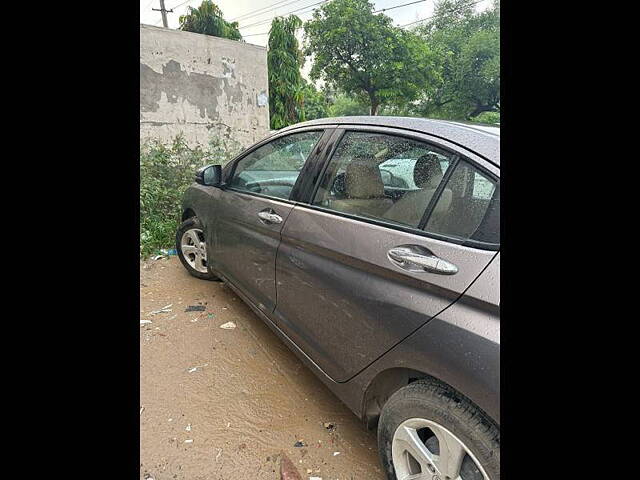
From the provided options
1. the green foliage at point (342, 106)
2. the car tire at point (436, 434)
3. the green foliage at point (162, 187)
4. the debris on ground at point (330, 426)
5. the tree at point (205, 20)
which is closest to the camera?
the car tire at point (436, 434)

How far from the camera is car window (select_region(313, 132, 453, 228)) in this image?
5.11 ft

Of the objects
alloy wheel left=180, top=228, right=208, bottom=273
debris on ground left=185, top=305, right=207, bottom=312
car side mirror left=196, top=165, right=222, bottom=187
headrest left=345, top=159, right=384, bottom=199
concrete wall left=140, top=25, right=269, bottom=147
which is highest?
concrete wall left=140, top=25, right=269, bottom=147

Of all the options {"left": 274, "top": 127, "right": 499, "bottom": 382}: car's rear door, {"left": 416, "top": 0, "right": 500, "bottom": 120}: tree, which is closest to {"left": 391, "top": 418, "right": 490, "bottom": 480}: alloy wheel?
{"left": 274, "top": 127, "right": 499, "bottom": 382}: car's rear door

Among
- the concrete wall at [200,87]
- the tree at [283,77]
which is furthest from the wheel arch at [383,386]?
the tree at [283,77]

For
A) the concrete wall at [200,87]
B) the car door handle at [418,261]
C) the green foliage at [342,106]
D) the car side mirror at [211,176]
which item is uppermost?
the green foliage at [342,106]

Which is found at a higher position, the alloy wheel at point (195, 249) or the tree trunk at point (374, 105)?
the tree trunk at point (374, 105)

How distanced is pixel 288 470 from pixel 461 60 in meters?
24.3

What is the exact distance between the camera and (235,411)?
6.91 feet

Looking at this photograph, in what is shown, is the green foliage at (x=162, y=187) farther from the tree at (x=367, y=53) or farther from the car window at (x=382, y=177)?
the tree at (x=367, y=53)

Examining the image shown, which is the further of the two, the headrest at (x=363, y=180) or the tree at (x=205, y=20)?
the tree at (x=205, y=20)

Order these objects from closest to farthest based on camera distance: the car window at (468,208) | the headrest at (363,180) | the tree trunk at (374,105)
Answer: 1. the car window at (468,208)
2. the headrest at (363,180)
3. the tree trunk at (374,105)

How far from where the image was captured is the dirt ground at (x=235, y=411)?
1778mm

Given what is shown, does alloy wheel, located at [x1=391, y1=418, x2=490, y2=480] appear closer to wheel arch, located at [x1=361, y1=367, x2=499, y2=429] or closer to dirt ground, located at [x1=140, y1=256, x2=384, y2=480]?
wheel arch, located at [x1=361, y1=367, x2=499, y2=429]
